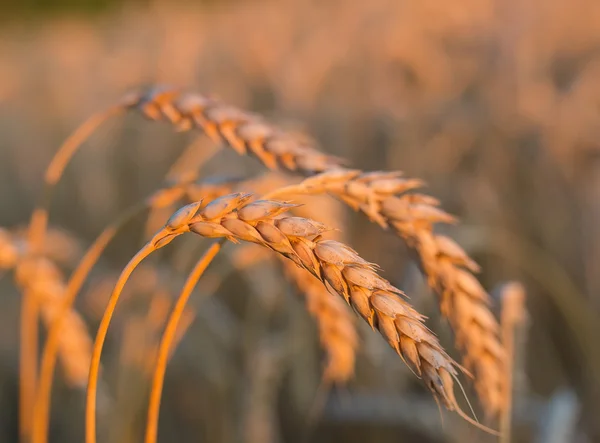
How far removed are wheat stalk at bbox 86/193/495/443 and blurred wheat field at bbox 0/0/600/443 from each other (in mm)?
370

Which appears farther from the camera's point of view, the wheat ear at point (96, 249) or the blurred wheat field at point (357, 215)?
the blurred wheat field at point (357, 215)

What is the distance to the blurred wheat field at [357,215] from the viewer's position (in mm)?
1807

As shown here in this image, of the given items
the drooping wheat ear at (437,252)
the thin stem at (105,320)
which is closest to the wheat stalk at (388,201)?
the drooping wheat ear at (437,252)

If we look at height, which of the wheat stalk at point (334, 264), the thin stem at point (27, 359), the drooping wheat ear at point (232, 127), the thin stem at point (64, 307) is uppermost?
the drooping wheat ear at point (232, 127)

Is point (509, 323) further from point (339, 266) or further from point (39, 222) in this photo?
point (39, 222)

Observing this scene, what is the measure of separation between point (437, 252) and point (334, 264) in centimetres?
25

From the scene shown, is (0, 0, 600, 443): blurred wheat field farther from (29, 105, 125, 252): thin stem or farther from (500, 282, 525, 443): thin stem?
(29, 105, 125, 252): thin stem

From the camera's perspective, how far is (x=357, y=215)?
10.1ft

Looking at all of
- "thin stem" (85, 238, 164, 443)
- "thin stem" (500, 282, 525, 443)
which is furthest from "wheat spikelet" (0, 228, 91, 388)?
"thin stem" (500, 282, 525, 443)

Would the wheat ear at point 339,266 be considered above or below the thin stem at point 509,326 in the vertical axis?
above

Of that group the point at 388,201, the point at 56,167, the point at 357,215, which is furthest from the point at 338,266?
the point at 357,215

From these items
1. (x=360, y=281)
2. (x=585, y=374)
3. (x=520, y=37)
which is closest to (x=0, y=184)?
(x=520, y=37)

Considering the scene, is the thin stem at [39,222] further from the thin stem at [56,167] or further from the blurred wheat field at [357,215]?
the blurred wheat field at [357,215]

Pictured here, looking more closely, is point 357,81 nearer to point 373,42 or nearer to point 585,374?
point 373,42
